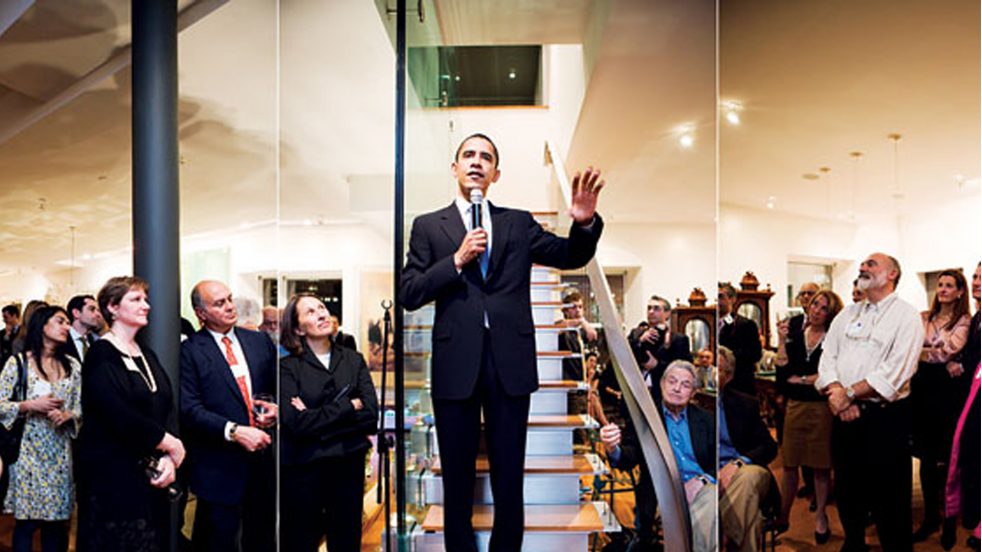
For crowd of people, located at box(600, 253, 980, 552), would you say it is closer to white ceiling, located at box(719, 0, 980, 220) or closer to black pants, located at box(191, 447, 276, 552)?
white ceiling, located at box(719, 0, 980, 220)

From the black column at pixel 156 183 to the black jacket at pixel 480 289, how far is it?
99 centimetres

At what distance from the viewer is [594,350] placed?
8.25 feet

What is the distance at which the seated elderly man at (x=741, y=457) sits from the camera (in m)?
2.28

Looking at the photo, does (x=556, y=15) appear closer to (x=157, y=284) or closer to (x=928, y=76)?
(x=928, y=76)

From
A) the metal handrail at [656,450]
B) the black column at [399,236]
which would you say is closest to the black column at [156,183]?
the black column at [399,236]

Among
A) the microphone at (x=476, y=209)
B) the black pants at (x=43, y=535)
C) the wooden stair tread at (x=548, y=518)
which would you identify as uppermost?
the microphone at (x=476, y=209)

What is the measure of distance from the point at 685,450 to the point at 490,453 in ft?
2.56

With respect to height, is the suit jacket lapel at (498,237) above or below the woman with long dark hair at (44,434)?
above

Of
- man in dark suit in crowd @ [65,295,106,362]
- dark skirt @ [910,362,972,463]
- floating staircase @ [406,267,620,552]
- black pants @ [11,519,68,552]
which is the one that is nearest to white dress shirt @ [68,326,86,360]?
man in dark suit in crowd @ [65,295,106,362]

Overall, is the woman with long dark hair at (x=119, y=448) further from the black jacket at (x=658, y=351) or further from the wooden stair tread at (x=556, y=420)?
the black jacket at (x=658, y=351)

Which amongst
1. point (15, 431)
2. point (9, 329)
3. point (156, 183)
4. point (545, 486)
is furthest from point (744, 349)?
point (9, 329)

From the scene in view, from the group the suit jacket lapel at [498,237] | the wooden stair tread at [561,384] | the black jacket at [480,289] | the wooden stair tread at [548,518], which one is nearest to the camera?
the black jacket at [480,289]

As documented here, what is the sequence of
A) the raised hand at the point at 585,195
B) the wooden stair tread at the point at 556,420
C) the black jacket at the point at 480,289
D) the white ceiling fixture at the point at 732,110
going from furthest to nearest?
the wooden stair tread at the point at 556,420
the white ceiling fixture at the point at 732,110
the black jacket at the point at 480,289
the raised hand at the point at 585,195

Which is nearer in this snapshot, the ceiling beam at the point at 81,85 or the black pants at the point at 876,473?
the black pants at the point at 876,473
